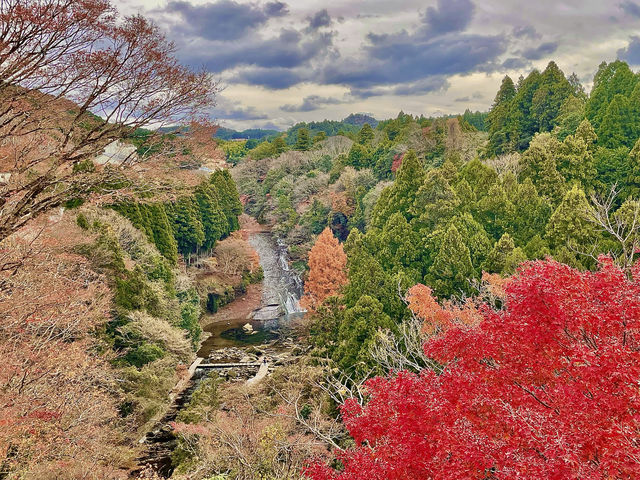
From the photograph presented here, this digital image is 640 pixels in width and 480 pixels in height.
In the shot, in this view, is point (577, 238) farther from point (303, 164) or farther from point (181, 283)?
point (303, 164)

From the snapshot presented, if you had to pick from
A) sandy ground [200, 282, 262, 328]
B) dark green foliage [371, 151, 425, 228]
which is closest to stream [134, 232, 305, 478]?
sandy ground [200, 282, 262, 328]

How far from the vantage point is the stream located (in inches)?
592

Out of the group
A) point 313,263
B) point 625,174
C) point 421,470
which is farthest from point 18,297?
point 625,174

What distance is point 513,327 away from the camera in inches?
209

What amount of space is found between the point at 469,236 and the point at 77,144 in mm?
16430

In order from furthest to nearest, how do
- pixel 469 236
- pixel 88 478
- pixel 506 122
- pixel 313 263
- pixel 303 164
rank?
pixel 303 164, pixel 506 122, pixel 313 263, pixel 469 236, pixel 88 478

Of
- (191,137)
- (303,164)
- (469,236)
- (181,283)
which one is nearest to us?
(191,137)

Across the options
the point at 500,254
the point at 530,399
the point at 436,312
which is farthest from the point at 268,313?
the point at 530,399

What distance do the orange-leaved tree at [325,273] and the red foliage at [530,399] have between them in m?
18.6

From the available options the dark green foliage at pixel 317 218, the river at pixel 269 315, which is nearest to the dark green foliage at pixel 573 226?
the river at pixel 269 315

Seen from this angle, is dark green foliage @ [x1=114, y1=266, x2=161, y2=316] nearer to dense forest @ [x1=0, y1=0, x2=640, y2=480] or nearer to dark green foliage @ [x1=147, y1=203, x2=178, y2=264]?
dense forest @ [x1=0, y1=0, x2=640, y2=480]

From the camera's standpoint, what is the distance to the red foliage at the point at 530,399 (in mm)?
3658

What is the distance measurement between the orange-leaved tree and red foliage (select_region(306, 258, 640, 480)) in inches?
731

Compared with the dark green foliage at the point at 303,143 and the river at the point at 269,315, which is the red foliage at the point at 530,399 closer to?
the river at the point at 269,315
